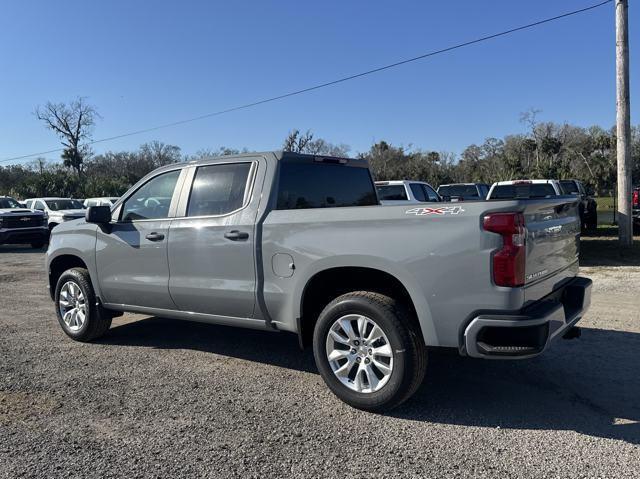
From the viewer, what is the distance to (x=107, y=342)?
20.2 ft

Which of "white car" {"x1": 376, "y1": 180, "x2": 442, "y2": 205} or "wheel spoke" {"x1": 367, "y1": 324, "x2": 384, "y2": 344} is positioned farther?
"white car" {"x1": 376, "y1": 180, "x2": 442, "y2": 205}

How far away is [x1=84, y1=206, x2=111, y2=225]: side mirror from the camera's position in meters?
5.54

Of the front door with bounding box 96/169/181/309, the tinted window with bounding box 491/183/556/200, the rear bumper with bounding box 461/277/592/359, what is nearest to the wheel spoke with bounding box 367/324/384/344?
the rear bumper with bounding box 461/277/592/359

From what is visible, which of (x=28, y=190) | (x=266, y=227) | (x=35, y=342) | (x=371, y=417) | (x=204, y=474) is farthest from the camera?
(x=28, y=190)

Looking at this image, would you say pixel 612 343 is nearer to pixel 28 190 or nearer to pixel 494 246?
pixel 494 246

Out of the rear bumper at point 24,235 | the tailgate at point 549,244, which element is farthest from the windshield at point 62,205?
the tailgate at point 549,244

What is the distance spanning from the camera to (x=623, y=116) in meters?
13.2

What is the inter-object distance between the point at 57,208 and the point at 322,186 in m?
19.6

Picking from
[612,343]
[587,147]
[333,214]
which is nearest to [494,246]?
[333,214]

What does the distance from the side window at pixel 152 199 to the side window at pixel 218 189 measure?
0.32 m

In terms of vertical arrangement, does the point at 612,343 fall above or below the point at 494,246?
below

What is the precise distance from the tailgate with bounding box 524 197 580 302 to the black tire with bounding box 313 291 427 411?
2.77 feet

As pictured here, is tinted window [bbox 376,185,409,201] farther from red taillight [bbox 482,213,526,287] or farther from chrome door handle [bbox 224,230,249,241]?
red taillight [bbox 482,213,526,287]

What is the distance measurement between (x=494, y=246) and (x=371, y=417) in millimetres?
1548
